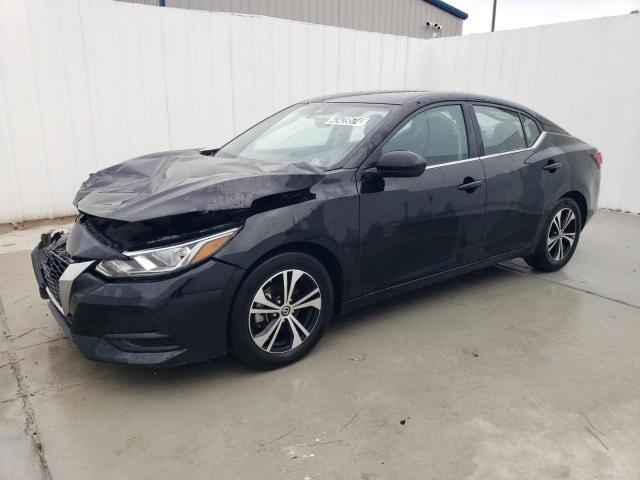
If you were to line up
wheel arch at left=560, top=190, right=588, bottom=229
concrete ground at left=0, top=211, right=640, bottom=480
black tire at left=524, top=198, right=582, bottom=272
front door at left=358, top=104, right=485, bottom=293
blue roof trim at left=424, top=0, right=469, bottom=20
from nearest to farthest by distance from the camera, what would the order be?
concrete ground at left=0, top=211, right=640, bottom=480 < front door at left=358, top=104, right=485, bottom=293 < black tire at left=524, top=198, right=582, bottom=272 < wheel arch at left=560, top=190, right=588, bottom=229 < blue roof trim at left=424, top=0, right=469, bottom=20

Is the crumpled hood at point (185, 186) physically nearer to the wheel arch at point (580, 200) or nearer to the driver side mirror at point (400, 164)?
the driver side mirror at point (400, 164)

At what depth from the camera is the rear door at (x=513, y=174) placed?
13.3 feet

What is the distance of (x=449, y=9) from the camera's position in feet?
58.6

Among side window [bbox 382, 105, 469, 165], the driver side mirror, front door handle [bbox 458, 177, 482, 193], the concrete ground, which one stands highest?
side window [bbox 382, 105, 469, 165]

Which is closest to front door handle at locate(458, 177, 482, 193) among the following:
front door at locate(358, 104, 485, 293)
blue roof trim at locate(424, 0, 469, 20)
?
front door at locate(358, 104, 485, 293)

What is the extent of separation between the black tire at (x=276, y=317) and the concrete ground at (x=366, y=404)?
117 millimetres

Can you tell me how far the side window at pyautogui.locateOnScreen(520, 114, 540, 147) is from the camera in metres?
4.44

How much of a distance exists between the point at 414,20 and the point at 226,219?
52.5 feet

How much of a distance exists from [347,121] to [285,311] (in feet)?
4.75

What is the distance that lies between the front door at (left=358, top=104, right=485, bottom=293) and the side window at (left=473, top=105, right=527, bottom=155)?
0.20 meters

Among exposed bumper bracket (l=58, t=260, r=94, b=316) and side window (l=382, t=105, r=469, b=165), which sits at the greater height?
side window (l=382, t=105, r=469, b=165)

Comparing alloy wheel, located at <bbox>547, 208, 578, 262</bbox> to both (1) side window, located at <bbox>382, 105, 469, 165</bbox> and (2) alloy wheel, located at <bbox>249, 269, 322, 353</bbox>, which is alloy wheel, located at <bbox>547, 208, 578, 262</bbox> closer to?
(1) side window, located at <bbox>382, 105, 469, 165</bbox>

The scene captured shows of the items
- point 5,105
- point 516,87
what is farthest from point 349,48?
point 5,105

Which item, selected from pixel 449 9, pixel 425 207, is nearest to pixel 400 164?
pixel 425 207
